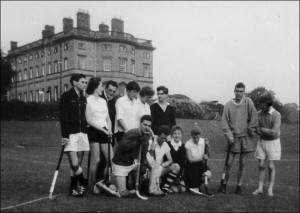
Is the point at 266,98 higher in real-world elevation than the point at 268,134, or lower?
higher

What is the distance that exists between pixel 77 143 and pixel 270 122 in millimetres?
3768

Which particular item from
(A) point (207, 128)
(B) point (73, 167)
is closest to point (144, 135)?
(B) point (73, 167)

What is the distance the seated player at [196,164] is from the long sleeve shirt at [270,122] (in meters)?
1.14

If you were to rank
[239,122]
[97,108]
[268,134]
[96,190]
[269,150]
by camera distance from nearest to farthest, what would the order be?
[97,108] < [96,190] < [239,122] < [268,134] < [269,150]

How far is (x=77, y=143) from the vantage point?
590 centimetres

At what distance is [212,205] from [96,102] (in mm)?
2669

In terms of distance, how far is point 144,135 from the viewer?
21.2ft

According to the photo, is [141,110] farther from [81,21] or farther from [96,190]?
[81,21]

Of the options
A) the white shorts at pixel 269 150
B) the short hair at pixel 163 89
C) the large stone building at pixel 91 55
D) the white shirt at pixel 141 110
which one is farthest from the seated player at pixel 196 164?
the large stone building at pixel 91 55

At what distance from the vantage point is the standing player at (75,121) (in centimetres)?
550

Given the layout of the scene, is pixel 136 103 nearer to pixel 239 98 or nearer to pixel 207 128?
pixel 239 98

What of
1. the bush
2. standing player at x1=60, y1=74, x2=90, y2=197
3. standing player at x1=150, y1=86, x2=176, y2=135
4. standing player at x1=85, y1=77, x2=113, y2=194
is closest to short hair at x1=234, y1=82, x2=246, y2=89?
standing player at x1=150, y1=86, x2=176, y2=135

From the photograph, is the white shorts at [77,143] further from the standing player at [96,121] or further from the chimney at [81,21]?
the chimney at [81,21]

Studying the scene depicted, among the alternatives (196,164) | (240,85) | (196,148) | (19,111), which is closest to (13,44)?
(19,111)
